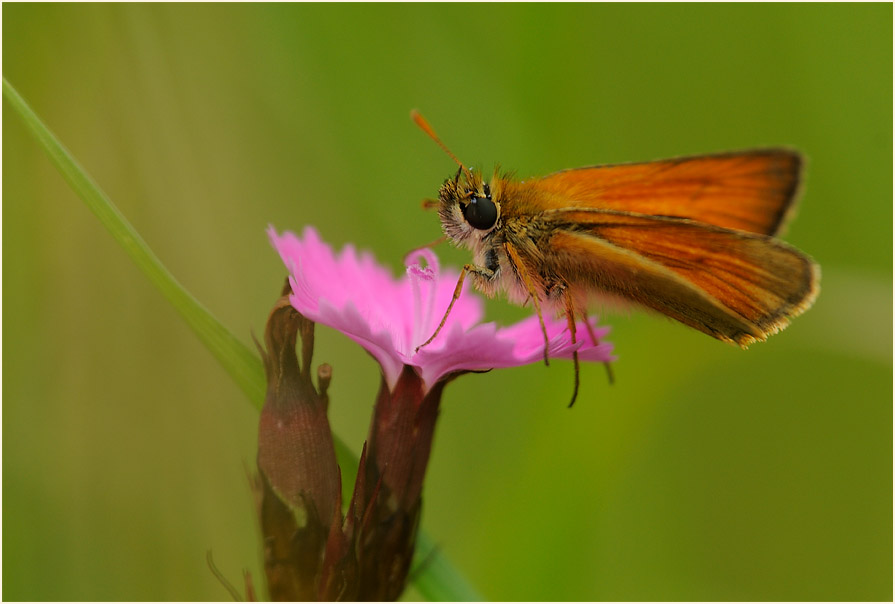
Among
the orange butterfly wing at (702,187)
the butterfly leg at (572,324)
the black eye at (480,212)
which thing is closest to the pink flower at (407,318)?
the butterfly leg at (572,324)

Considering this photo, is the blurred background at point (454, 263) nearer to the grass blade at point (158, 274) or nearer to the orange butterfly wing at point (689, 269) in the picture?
the orange butterfly wing at point (689, 269)

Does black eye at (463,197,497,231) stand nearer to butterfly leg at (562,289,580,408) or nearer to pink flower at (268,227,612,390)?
pink flower at (268,227,612,390)

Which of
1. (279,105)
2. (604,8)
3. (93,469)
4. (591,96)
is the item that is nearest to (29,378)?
(93,469)

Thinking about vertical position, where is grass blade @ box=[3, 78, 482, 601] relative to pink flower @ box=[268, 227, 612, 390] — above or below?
above

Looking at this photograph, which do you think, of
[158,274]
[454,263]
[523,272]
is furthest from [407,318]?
[454,263]

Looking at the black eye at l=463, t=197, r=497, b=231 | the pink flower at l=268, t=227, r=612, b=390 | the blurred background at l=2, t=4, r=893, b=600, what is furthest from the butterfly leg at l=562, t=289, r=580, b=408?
the blurred background at l=2, t=4, r=893, b=600
